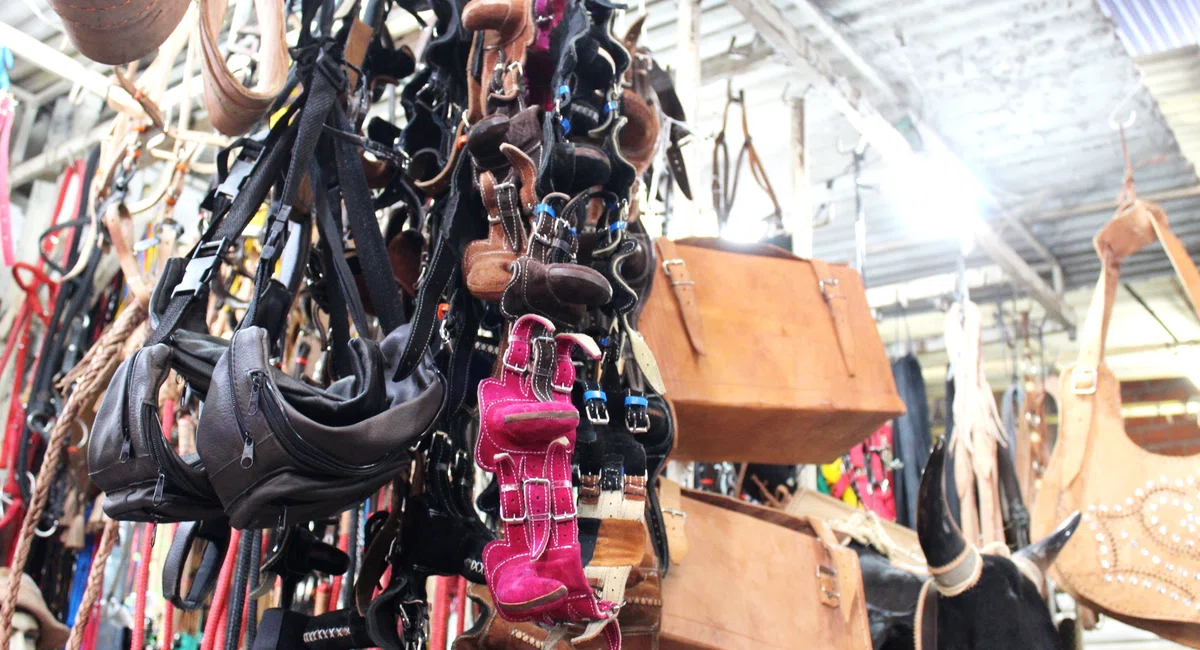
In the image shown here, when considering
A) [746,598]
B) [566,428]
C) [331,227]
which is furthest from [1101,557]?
[331,227]

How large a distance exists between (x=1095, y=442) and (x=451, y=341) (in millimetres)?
2144

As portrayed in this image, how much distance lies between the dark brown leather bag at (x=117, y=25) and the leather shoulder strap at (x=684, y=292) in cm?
114

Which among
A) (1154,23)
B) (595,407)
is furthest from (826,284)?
(1154,23)

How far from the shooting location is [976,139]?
5484 mm

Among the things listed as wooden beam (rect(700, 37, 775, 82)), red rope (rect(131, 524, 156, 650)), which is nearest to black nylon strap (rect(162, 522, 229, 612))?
red rope (rect(131, 524, 156, 650))

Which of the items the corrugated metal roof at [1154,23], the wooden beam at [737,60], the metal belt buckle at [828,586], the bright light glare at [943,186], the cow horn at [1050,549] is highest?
the corrugated metal roof at [1154,23]

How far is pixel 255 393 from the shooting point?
130 cm

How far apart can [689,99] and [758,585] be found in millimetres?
1563

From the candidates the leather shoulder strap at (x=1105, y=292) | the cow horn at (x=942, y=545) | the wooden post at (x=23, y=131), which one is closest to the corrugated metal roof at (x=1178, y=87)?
the leather shoulder strap at (x=1105, y=292)

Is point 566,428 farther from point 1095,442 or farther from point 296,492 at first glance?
point 1095,442

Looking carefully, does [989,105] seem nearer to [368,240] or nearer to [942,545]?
[942,545]

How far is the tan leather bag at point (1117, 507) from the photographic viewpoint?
269cm

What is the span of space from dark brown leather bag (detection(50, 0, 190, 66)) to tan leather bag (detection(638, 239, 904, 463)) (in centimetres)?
109

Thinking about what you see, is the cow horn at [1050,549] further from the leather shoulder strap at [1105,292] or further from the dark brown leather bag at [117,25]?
the dark brown leather bag at [117,25]
